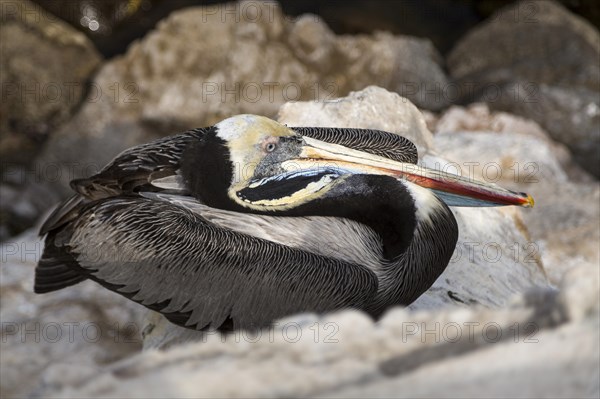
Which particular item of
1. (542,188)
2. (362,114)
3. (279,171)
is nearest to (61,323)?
(279,171)

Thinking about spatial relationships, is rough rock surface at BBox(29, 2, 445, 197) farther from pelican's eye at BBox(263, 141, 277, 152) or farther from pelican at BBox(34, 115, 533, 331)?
pelican's eye at BBox(263, 141, 277, 152)

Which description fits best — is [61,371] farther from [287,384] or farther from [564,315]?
[564,315]

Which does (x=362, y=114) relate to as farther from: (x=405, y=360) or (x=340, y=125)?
(x=405, y=360)

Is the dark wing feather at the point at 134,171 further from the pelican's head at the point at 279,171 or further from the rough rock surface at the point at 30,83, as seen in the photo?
the rough rock surface at the point at 30,83

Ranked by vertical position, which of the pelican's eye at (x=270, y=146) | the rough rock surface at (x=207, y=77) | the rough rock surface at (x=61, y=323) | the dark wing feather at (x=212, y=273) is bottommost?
the rough rock surface at (x=61, y=323)

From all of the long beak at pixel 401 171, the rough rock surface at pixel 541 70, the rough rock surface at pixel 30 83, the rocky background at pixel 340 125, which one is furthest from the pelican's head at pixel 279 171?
the rough rock surface at pixel 30 83

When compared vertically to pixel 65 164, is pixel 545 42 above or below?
above

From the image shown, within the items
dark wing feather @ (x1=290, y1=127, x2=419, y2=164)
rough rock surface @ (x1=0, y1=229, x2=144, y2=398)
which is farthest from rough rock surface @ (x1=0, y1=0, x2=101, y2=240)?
dark wing feather @ (x1=290, y1=127, x2=419, y2=164)

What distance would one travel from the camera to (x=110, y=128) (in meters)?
7.18

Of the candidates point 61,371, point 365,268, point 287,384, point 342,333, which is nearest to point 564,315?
point 342,333

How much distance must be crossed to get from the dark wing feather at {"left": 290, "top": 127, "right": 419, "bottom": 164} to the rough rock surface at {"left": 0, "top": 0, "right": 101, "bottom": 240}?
4267 millimetres

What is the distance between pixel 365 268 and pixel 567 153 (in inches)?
175

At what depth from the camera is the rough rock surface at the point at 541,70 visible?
7.12 metres

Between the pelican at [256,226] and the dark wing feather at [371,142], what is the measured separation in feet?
0.82
